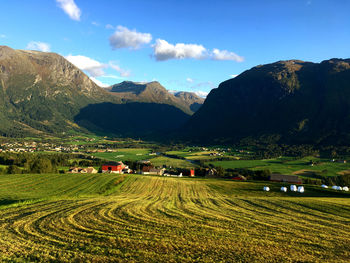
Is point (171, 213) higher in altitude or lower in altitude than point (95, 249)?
lower

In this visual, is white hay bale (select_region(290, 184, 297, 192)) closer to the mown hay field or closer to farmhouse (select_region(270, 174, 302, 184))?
the mown hay field

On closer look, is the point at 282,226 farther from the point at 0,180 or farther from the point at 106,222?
the point at 0,180

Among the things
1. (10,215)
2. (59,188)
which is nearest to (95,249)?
(10,215)

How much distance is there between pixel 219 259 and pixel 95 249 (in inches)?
Answer: 325

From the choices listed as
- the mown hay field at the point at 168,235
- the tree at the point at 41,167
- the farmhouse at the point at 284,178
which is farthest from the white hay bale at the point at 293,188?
the tree at the point at 41,167

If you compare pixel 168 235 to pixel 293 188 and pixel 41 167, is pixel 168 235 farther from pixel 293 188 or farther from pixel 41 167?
pixel 41 167

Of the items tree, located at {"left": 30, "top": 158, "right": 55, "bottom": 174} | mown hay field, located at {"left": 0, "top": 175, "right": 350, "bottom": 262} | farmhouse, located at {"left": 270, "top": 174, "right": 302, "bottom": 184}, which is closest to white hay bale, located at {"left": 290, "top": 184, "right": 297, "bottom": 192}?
mown hay field, located at {"left": 0, "top": 175, "right": 350, "bottom": 262}

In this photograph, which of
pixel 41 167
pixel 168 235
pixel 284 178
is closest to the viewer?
pixel 168 235

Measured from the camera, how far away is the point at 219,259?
1505 cm

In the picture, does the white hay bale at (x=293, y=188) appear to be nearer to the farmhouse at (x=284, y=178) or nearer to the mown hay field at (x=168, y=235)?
the mown hay field at (x=168, y=235)

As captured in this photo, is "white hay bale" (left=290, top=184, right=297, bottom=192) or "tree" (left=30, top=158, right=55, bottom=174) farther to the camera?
"tree" (left=30, top=158, right=55, bottom=174)

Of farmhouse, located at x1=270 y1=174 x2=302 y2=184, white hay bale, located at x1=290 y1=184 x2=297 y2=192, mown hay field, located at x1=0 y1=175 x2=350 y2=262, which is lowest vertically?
farmhouse, located at x1=270 y1=174 x2=302 y2=184

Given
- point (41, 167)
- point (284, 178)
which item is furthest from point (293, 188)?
point (41, 167)

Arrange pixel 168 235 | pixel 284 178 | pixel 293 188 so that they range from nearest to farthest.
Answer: pixel 168 235 < pixel 293 188 < pixel 284 178
